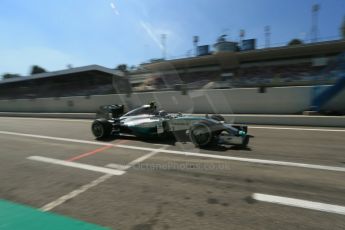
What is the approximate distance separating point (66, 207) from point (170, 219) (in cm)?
172

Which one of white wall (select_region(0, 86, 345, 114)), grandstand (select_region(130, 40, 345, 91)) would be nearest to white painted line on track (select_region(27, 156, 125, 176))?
white wall (select_region(0, 86, 345, 114))

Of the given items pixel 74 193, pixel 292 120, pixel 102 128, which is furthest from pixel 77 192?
pixel 292 120

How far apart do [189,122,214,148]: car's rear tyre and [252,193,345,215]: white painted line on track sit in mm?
2980

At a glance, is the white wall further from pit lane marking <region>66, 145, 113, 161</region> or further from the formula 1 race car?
pit lane marking <region>66, 145, 113, 161</region>

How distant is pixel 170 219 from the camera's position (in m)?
3.58

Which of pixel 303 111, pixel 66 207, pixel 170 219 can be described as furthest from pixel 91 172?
pixel 303 111

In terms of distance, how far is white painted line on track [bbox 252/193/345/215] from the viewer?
3.66 meters

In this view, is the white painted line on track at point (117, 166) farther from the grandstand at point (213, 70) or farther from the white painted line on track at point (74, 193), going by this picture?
the grandstand at point (213, 70)

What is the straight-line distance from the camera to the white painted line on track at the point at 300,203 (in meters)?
3.66

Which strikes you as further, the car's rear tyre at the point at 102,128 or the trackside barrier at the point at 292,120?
the trackside barrier at the point at 292,120

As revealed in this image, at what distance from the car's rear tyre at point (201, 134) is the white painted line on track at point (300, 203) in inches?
117

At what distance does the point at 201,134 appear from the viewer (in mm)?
7191

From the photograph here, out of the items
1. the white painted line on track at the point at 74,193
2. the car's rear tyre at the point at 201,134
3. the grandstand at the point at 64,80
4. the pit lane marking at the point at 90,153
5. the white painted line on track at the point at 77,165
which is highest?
the grandstand at the point at 64,80

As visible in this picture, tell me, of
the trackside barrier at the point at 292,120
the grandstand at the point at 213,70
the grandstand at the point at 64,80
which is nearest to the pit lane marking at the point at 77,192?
the trackside barrier at the point at 292,120
